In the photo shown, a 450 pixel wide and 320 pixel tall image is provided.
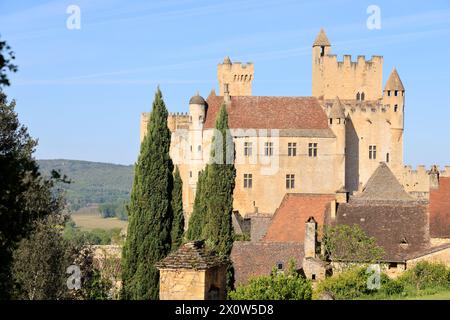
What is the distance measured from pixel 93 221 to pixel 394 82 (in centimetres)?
8381

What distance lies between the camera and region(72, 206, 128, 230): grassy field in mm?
132087

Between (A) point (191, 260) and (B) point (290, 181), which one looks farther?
(B) point (290, 181)

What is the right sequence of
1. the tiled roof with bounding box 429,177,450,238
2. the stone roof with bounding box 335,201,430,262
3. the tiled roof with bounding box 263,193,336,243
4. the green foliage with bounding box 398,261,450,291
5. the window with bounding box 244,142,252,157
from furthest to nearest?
the window with bounding box 244,142,252,157 < the tiled roof with bounding box 263,193,336,243 < the tiled roof with bounding box 429,177,450,238 < the stone roof with bounding box 335,201,430,262 < the green foliage with bounding box 398,261,450,291

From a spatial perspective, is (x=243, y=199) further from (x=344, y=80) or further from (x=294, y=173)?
(x=344, y=80)

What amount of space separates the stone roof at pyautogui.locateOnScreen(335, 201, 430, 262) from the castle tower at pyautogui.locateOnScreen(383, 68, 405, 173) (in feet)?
100.0

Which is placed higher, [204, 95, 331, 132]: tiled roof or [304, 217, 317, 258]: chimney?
[204, 95, 331, 132]: tiled roof

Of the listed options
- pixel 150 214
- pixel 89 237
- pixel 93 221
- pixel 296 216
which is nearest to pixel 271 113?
pixel 89 237

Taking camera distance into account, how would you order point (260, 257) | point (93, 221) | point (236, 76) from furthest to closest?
point (93, 221)
point (236, 76)
point (260, 257)

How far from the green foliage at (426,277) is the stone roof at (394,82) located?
38721 millimetres

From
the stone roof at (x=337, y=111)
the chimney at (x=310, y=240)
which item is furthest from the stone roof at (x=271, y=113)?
the chimney at (x=310, y=240)

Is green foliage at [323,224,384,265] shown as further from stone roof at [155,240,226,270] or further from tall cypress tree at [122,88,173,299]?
stone roof at [155,240,226,270]

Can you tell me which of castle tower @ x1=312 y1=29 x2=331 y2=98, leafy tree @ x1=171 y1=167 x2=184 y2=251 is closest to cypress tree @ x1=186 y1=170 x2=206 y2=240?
leafy tree @ x1=171 y1=167 x2=184 y2=251

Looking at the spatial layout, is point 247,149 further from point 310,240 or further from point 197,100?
point 310,240

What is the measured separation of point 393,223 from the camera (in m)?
37.4
